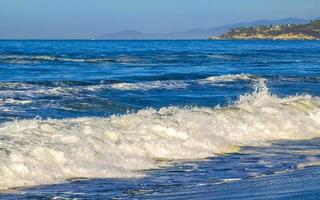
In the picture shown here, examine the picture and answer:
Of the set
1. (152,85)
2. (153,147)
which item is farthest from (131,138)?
(152,85)

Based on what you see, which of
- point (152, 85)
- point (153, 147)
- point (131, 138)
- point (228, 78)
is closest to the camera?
point (153, 147)

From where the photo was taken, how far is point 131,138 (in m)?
13.9

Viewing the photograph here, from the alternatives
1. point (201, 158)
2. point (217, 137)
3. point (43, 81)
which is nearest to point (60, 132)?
point (201, 158)

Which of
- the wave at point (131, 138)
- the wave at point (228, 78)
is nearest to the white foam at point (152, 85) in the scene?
the wave at point (228, 78)

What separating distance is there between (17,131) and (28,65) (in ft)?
89.1

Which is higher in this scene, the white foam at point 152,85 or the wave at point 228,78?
the white foam at point 152,85

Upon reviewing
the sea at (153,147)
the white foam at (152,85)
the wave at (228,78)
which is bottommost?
the wave at (228,78)

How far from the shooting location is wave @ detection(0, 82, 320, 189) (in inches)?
447

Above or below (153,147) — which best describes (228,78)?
below

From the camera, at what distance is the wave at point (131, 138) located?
11352 mm

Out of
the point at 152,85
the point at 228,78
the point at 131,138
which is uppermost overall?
the point at 131,138

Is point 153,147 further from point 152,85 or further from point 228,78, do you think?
point 228,78

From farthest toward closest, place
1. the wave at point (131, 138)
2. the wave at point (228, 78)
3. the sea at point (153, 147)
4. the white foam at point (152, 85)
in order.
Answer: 1. the wave at point (228, 78)
2. the white foam at point (152, 85)
3. the wave at point (131, 138)
4. the sea at point (153, 147)

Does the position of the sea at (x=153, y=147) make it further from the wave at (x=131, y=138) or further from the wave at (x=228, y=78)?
the wave at (x=228, y=78)
